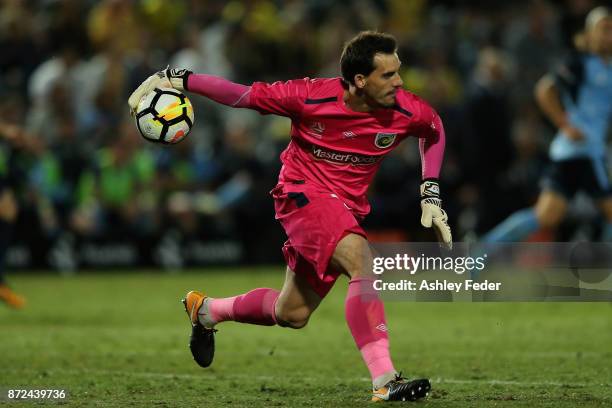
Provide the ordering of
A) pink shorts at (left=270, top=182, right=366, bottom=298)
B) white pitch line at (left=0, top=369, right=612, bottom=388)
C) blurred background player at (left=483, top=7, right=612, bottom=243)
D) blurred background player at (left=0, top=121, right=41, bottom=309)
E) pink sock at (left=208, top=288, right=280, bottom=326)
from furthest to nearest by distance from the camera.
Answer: blurred background player at (left=0, top=121, right=41, bottom=309) < blurred background player at (left=483, top=7, right=612, bottom=243) < white pitch line at (left=0, top=369, right=612, bottom=388) < pink sock at (left=208, top=288, right=280, bottom=326) < pink shorts at (left=270, top=182, right=366, bottom=298)

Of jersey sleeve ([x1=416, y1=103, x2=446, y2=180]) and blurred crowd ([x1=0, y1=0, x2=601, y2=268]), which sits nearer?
jersey sleeve ([x1=416, y1=103, x2=446, y2=180])

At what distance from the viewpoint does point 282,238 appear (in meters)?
16.0

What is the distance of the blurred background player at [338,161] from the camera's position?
254 inches

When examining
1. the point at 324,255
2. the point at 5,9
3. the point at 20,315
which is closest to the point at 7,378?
the point at 324,255

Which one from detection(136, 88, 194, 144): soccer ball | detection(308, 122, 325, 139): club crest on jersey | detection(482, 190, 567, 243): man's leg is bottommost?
detection(482, 190, 567, 243): man's leg

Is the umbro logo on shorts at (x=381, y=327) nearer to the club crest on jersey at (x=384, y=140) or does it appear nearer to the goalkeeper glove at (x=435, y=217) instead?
the goalkeeper glove at (x=435, y=217)

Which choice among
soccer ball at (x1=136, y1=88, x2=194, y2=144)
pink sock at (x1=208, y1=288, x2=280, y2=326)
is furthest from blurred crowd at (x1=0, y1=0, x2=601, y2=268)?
soccer ball at (x1=136, y1=88, x2=194, y2=144)

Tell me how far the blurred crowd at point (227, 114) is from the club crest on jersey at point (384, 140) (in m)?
8.61

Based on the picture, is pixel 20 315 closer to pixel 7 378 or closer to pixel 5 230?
pixel 5 230

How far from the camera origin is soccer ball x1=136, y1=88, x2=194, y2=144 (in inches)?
274

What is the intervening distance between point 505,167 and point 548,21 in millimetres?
2640

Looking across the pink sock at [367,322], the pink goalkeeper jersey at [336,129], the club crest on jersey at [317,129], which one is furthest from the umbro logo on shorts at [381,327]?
the club crest on jersey at [317,129]

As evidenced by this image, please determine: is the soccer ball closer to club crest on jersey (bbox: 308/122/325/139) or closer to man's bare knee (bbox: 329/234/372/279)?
club crest on jersey (bbox: 308/122/325/139)

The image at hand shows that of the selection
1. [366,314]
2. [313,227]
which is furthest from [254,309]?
[366,314]
